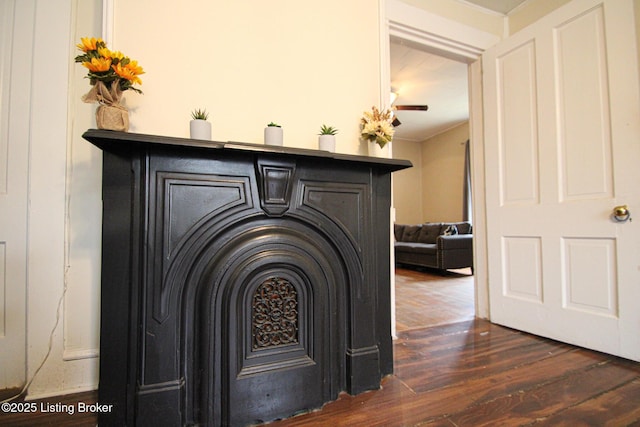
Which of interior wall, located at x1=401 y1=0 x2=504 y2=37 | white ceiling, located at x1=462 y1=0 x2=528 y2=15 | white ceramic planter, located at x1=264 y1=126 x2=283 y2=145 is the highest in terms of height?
white ceiling, located at x1=462 y1=0 x2=528 y2=15

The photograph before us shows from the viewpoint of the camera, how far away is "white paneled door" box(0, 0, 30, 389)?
1259mm

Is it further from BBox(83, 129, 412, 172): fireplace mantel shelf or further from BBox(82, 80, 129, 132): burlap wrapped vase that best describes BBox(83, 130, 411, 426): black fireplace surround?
BBox(82, 80, 129, 132): burlap wrapped vase

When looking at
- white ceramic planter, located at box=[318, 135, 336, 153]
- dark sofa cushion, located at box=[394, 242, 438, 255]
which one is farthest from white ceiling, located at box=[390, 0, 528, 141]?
dark sofa cushion, located at box=[394, 242, 438, 255]

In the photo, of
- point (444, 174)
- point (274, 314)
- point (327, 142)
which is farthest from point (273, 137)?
point (444, 174)

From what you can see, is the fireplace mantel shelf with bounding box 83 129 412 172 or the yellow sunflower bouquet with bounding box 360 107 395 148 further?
the yellow sunflower bouquet with bounding box 360 107 395 148

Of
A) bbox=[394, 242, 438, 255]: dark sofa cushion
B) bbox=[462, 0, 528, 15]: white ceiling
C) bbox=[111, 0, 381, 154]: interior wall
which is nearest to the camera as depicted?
bbox=[111, 0, 381, 154]: interior wall

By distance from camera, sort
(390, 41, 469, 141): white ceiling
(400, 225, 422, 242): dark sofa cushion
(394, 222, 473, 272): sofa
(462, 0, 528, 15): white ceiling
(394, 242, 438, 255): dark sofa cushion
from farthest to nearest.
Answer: (400, 225, 422, 242): dark sofa cushion < (394, 242, 438, 255): dark sofa cushion < (394, 222, 473, 272): sofa < (390, 41, 469, 141): white ceiling < (462, 0, 528, 15): white ceiling

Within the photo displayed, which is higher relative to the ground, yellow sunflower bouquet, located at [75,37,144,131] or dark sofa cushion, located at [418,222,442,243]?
yellow sunflower bouquet, located at [75,37,144,131]

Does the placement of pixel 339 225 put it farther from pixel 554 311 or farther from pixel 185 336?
pixel 554 311

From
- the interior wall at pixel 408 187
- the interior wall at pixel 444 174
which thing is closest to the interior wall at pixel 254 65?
the interior wall at pixel 444 174

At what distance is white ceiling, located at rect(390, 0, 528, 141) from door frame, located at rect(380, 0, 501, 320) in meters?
0.16

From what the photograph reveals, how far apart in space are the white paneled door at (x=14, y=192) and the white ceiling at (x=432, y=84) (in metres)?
2.27

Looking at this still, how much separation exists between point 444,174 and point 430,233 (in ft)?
8.72

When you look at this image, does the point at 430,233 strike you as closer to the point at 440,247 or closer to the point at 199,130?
the point at 440,247
